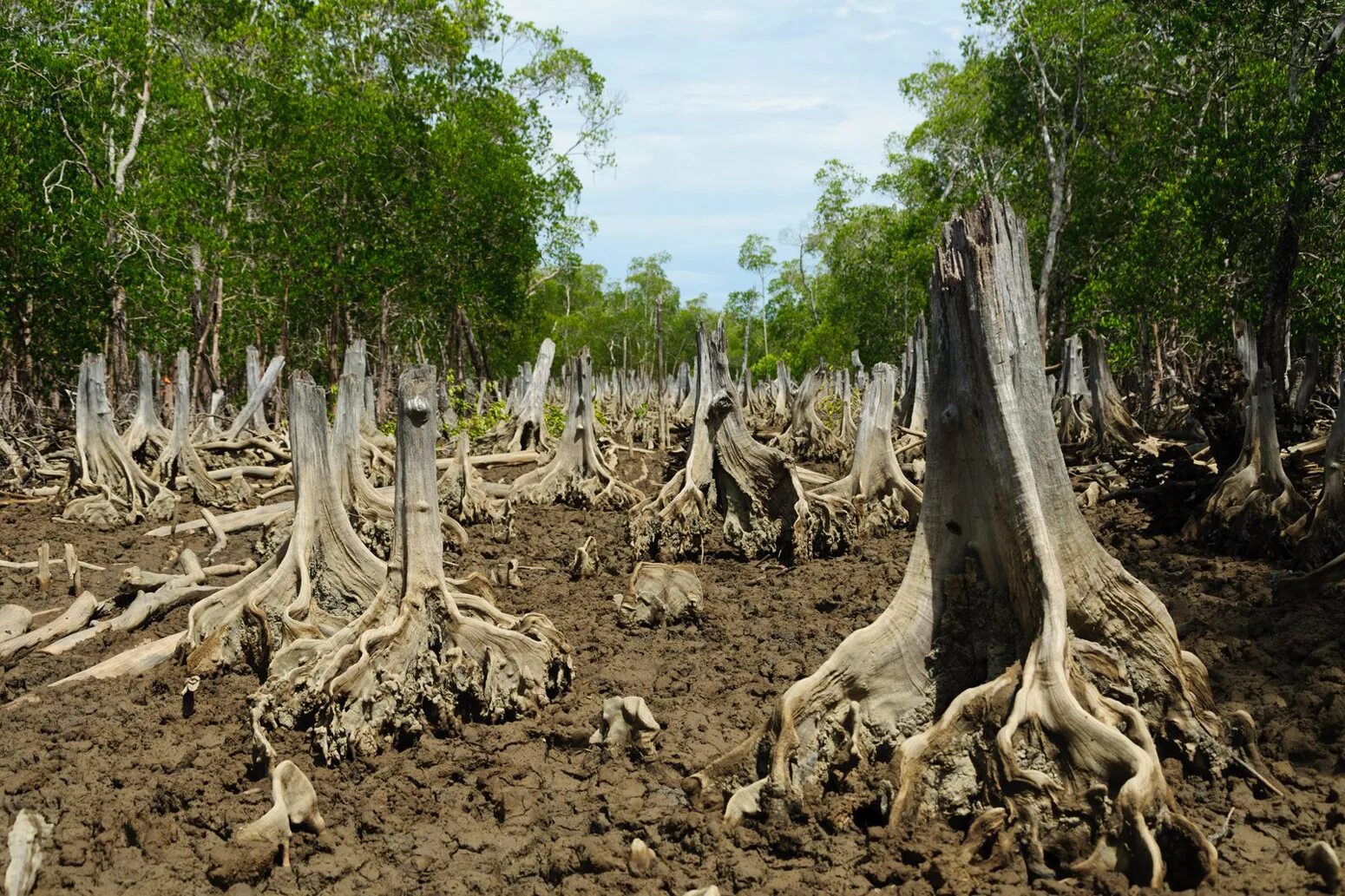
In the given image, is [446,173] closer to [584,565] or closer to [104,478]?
[104,478]

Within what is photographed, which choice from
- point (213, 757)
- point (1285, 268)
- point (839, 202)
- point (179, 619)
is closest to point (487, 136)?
point (1285, 268)

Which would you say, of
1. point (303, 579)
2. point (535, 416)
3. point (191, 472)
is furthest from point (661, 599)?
point (535, 416)

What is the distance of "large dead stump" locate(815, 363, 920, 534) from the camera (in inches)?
329

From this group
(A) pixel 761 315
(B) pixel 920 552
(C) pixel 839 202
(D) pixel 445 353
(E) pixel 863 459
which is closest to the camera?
(B) pixel 920 552

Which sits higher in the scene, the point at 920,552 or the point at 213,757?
the point at 920,552

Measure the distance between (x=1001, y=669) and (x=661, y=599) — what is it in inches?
102

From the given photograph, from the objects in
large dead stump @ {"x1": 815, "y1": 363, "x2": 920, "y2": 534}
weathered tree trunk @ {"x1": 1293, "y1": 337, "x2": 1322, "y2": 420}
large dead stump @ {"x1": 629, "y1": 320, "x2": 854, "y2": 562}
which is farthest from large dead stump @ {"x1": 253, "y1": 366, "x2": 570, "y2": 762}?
weathered tree trunk @ {"x1": 1293, "y1": 337, "x2": 1322, "y2": 420}

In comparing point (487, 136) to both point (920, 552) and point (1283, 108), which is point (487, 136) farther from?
point (920, 552)

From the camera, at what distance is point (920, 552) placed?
3.70 metres

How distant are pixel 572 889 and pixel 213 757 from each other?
1996 mm

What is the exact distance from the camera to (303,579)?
521 centimetres

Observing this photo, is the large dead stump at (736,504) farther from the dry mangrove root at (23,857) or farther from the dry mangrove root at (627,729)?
the dry mangrove root at (23,857)

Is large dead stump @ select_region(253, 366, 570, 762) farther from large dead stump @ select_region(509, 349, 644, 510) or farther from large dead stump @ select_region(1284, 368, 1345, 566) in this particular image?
large dead stump @ select_region(509, 349, 644, 510)

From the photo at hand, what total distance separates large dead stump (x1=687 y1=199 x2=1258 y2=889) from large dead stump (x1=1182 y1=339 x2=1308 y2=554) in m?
3.52
